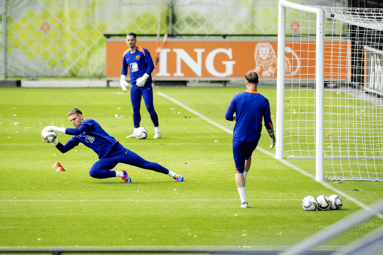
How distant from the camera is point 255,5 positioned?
25859 mm

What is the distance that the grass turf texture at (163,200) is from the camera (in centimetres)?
556

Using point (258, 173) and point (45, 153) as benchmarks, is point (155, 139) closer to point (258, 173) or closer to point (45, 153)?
point (45, 153)

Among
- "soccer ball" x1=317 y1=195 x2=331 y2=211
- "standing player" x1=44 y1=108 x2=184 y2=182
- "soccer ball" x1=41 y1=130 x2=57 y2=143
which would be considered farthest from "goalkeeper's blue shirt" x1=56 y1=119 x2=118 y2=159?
"soccer ball" x1=317 y1=195 x2=331 y2=211

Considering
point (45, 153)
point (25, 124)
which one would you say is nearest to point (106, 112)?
point (25, 124)

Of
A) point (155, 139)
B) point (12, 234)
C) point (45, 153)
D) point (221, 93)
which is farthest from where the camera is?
point (221, 93)

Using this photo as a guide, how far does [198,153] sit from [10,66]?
56.3 feet

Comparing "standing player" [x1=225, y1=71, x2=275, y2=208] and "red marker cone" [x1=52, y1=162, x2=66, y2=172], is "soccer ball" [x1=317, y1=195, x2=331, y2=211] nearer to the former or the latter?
"standing player" [x1=225, y1=71, x2=275, y2=208]

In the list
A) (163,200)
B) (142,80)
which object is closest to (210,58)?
(142,80)

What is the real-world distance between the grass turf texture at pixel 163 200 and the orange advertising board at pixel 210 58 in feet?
35.4

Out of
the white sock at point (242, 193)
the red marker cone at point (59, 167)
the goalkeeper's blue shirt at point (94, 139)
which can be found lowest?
the red marker cone at point (59, 167)

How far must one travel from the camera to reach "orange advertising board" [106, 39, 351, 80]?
23.4m

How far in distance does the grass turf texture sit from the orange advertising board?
35.4ft

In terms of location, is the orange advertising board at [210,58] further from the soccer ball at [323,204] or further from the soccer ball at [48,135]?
the soccer ball at [323,204]

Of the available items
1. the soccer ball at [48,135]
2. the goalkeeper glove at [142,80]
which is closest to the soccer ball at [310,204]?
the soccer ball at [48,135]
